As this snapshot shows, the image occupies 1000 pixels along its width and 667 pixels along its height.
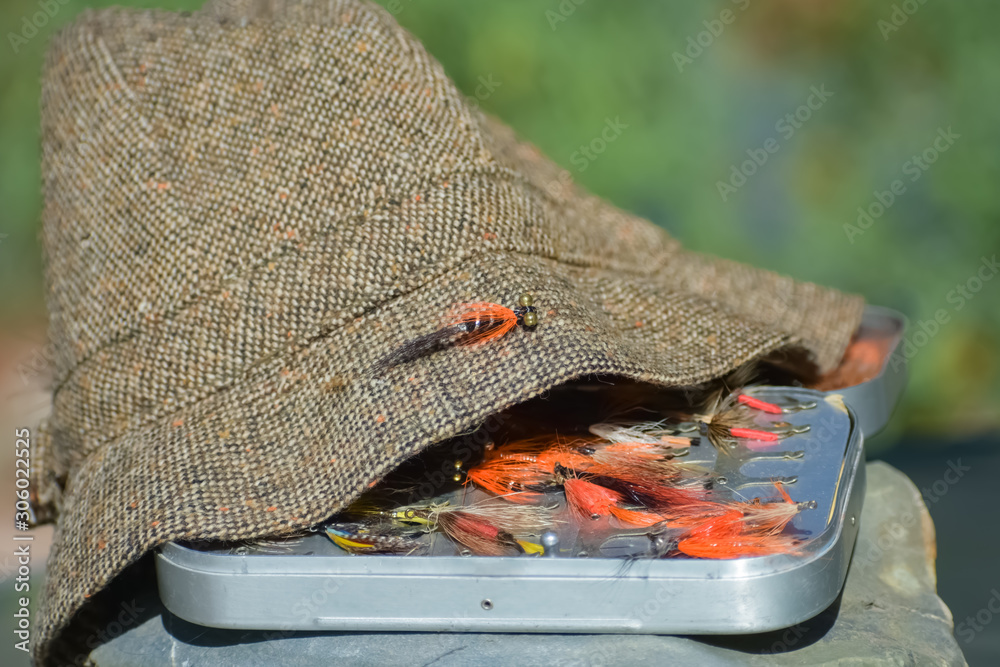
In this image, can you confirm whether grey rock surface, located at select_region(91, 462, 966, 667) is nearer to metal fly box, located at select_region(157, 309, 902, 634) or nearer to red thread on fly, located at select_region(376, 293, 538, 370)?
metal fly box, located at select_region(157, 309, 902, 634)

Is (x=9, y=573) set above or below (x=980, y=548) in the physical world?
below

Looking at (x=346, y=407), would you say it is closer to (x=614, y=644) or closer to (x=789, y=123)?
(x=614, y=644)

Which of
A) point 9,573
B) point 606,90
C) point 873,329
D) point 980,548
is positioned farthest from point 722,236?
point 9,573

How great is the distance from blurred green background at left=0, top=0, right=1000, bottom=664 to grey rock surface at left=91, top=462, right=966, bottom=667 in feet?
4.11

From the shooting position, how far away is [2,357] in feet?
8.79

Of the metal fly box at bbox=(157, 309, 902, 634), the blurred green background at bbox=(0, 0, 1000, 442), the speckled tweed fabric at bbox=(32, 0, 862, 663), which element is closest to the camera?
the metal fly box at bbox=(157, 309, 902, 634)

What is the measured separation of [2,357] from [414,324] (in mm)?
2079

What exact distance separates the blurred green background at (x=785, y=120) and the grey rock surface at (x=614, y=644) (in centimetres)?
137

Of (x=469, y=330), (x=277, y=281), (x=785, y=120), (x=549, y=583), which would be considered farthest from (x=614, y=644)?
(x=785, y=120)

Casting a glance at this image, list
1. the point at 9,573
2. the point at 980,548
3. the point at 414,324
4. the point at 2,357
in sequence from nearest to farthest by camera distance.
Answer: the point at 414,324
the point at 980,548
the point at 9,573
the point at 2,357

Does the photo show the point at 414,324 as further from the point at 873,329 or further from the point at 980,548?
the point at 980,548

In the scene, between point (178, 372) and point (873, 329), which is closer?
point (178, 372)

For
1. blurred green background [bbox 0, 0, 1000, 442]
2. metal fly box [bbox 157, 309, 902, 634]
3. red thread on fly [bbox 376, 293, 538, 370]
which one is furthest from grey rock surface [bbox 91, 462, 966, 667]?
blurred green background [bbox 0, 0, 1000, 442]

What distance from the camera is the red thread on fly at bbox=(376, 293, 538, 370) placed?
1073 mm
